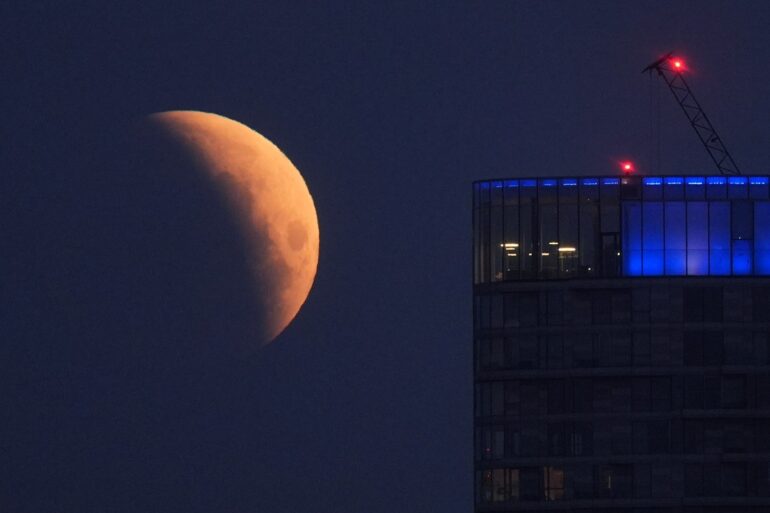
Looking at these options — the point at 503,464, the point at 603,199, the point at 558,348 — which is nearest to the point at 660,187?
the point at 603,199

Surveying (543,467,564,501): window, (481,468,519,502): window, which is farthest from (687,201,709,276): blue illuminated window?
(481,468,519,502): window

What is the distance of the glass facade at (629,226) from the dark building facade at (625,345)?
121mm

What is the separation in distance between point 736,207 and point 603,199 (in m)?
11.3

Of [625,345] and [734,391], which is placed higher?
[625,345]

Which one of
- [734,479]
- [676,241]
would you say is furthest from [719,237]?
[734,479]

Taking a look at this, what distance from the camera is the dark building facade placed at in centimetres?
17462

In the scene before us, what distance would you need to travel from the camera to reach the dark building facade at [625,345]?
17462 centimetres

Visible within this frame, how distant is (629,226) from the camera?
178500 mm

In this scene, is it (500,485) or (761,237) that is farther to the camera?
(761,237)

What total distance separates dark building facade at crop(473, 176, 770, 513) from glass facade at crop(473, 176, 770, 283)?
0.12 m

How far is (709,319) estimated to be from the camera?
177125 mm

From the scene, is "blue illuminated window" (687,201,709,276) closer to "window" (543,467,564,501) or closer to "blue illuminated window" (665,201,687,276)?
"blue illuminated window" (665,201,687,276)

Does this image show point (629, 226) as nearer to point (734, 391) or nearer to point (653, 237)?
point (653, 237)

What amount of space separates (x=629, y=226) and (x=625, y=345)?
10280mm
